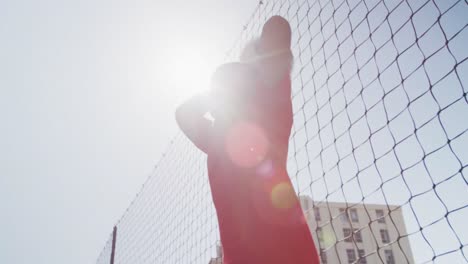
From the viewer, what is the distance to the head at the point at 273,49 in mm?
1176

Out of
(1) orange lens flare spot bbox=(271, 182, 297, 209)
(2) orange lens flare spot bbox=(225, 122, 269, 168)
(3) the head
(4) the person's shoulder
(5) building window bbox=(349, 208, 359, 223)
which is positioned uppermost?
(5) building window bbox=(349, 208, 359, 223)

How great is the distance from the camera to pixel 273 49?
127cm

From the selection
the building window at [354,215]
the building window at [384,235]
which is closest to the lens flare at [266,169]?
the building window at [354,215]

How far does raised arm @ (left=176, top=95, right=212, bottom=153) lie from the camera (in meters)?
1.18

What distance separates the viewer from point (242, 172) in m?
1.01

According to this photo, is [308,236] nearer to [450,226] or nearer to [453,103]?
[450,226]

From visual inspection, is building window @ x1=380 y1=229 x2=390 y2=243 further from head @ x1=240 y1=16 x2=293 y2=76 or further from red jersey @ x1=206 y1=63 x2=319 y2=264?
red jersey @ x1=206 y1=63 x2=319 y2=264

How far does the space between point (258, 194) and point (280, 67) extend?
0.43m

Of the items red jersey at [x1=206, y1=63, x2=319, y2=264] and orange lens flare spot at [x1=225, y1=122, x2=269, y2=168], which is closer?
red jersey at [x1=206, y1=63, x2=319, y2=264]

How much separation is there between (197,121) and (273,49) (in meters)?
0.37

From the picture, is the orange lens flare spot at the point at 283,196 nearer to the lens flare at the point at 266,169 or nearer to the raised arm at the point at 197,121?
the lens flare at the point at 266,169

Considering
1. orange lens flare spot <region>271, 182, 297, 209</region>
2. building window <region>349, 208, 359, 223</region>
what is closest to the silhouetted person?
orange lens flare spot <region>271, 182, 297, 209</region>

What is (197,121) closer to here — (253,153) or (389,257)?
(253,153)

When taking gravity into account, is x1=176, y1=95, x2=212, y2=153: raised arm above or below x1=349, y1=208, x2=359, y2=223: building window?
below
